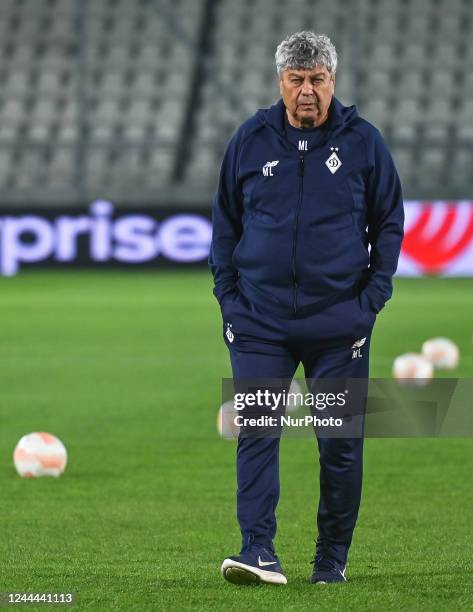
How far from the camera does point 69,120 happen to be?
1272 inches

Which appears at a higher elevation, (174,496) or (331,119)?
(331,119)

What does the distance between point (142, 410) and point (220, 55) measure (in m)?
22.3

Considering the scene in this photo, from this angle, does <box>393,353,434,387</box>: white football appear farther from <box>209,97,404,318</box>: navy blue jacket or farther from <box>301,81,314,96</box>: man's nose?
<box>301,81,314,96</box>: man's nose

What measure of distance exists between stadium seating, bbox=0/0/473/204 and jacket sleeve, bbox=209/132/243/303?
22483 mm

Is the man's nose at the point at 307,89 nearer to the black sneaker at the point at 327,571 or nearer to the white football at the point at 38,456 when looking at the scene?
the black sneaker at the point at 327,571

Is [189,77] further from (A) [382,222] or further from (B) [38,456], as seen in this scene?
(A) [382,222]

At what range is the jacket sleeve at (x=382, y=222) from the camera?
5.51 m

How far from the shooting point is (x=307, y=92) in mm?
5367

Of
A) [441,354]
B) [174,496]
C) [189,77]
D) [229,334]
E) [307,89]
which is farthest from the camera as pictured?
[189,77]

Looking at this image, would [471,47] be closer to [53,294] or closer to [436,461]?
[53,294]

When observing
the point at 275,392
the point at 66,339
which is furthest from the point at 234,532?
the point at 66,339

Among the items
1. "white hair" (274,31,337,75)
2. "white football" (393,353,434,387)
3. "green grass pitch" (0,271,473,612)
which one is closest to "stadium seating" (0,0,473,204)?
"green grass pitch" (0,271,473,612)

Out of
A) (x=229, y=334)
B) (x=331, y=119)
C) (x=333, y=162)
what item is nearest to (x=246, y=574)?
(x=229, y=334)

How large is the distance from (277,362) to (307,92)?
0.96 m
